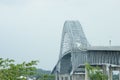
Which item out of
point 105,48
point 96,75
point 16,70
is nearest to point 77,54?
point 105,48

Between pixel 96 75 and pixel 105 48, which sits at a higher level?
pixel 105 48

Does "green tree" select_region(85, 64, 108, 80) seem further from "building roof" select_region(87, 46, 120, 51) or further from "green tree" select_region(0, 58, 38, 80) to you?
"green tree" select_region(0, 58, 38, 80)

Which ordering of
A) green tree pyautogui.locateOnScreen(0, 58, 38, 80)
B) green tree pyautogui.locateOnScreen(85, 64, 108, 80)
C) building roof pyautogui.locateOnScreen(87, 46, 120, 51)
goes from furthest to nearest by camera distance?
1. building roof pyautogui.locateOnScreen(87, 46, 120, 51)
2. green tree pyautogui.locateOnScreen(85, 64, 108, 80)
3. green tree pyautogui.locateOnScreen(0, 58, 38, 80)

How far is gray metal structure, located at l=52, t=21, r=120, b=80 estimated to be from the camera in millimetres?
86250

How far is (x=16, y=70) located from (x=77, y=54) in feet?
254

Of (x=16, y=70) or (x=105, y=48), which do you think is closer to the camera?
(x=16, y=70)

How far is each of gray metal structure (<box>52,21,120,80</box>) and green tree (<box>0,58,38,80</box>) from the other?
194 ft

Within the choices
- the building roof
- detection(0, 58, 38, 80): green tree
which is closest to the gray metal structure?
the building roof

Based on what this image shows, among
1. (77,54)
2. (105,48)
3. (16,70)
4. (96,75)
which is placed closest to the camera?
(16,70)

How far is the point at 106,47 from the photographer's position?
87.4 m

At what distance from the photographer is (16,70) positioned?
2641cm

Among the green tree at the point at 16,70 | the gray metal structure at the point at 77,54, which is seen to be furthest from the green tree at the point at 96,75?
→ the green tree at the point at 16,70

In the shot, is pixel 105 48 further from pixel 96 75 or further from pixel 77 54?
pixel 96 75

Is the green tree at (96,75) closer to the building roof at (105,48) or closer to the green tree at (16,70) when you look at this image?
the building roof at (105,48)
